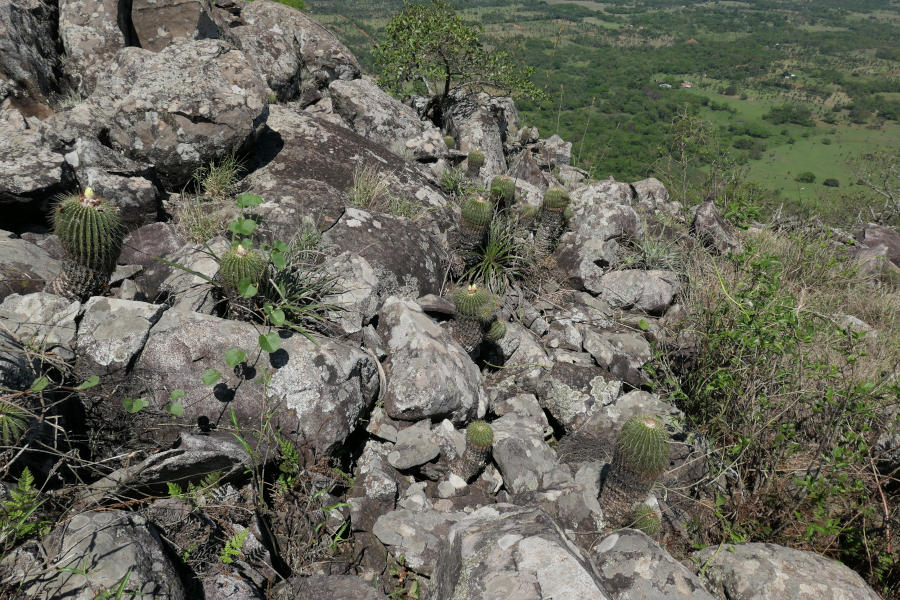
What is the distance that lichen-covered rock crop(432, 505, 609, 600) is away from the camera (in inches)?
87.5

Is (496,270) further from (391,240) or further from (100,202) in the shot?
(100,202)

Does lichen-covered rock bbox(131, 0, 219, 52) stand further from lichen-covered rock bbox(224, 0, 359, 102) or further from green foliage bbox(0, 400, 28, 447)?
green foliage bbox(0, 400, 28, 447)

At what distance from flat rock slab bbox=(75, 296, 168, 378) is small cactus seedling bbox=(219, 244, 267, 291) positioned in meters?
0.55

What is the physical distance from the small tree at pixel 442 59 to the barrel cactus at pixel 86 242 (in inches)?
354

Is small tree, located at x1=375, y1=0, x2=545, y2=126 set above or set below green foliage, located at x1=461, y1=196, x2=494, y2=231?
above

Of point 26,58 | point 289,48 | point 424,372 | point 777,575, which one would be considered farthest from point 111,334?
point 289,48

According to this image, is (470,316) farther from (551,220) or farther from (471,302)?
(551,220)

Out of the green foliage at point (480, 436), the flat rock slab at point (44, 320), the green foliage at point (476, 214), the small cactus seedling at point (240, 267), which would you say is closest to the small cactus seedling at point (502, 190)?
the green foliage at point (476, 214)

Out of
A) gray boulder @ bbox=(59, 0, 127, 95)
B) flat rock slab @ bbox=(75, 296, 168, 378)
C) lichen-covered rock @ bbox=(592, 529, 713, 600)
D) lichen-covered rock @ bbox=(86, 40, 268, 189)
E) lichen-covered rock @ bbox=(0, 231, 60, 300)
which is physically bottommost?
lichen-covered rock @ bbox=(592, 529, 713, 600)

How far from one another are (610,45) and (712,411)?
118407mm

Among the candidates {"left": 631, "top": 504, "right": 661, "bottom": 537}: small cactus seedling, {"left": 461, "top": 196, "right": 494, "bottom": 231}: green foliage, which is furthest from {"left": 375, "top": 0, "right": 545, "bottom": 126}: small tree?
{"left": 631, "top": 504, "right": 661, "bottom": 537}: small cactus seedling

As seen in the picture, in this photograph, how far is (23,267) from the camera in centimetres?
377

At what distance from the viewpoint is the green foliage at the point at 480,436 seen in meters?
3.75

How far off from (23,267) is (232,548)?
2.94 meters
